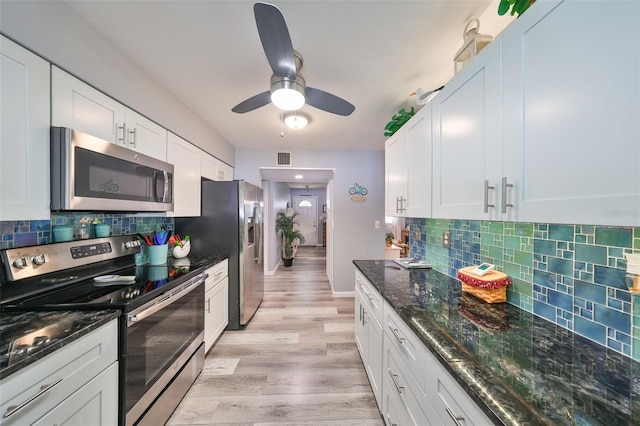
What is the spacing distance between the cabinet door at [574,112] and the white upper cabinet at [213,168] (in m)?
2.74

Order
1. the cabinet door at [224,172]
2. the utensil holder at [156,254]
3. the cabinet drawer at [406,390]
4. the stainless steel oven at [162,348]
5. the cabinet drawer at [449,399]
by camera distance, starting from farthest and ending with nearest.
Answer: the cabinet door at [224,172]
the utensil holder at [156,254]
the stainless steel oven at [162,348]
the cabinet drawer at [406,390]
the cabinet drawer at [449,399]

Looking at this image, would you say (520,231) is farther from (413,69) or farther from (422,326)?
(413,69)

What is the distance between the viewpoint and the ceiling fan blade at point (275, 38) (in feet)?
3.07

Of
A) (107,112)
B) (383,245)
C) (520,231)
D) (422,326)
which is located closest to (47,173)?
(107,112)

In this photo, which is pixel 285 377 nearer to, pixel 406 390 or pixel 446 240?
pixel 406 390

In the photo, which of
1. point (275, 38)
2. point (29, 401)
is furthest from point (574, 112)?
point (29, 401)

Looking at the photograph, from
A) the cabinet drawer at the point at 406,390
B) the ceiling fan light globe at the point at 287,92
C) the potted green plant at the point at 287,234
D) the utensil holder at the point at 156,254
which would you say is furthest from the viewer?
the potted green plant at the point at 287,234

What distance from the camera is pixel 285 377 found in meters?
1.96

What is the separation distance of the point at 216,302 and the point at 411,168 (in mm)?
2203

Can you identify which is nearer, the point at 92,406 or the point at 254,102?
the point at 92,406

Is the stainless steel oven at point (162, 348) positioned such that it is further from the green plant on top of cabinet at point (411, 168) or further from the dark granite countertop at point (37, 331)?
the green plant on top of cabinet at point (411, 168)

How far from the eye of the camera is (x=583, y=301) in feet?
3.03

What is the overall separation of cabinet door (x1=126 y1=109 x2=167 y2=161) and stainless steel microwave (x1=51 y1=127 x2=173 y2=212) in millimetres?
127

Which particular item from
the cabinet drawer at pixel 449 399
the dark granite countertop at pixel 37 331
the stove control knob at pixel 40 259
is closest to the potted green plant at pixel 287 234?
the stove control knob at pixel 40 259
